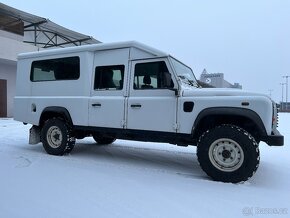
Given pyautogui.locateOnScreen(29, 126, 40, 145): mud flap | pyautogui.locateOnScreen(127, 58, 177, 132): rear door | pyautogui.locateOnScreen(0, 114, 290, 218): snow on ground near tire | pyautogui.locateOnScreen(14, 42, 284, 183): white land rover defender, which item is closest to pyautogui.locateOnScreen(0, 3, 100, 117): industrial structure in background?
pyautogui.locateOnScreen(14, 42, 284, 183): white land rover defender

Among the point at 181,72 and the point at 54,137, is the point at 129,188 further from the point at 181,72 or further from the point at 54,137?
the point at 54,137

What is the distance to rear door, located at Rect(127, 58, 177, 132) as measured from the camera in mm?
5484

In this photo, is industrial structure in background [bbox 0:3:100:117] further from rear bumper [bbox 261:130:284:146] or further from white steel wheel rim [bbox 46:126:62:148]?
rear bumper [bbox 261:130:284:146]

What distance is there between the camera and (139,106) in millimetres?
5844

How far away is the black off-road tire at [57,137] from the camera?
6829mm

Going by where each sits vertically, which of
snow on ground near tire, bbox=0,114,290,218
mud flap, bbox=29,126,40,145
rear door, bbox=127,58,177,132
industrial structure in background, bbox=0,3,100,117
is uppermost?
industrial structure in background, bbox=0,3,100,117

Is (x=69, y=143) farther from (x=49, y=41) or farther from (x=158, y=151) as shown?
(x=49, y=41)

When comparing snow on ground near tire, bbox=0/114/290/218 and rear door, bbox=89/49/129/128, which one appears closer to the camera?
snow on ground near tire, bbox=0/114/290/218

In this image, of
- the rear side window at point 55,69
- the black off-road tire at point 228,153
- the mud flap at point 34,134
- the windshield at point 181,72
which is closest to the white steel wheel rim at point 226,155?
the black off-road tire at point 228,153

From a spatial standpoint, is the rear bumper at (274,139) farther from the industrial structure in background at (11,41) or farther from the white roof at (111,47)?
the industrial structure in background at (11,41)

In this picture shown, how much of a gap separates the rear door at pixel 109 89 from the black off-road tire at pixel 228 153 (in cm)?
188

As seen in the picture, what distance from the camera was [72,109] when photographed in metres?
6.81

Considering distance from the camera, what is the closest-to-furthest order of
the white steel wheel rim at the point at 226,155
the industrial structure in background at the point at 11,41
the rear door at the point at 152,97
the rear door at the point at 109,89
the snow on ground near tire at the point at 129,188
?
1. the snow on ground near tire at the point at 129,188
2. the white steel wheel rim at the point at 226,155
3. the rear door at the point at 152,97
4. the rear door at the point at 109,89
5. the industrial structure in background at the point at 11,41

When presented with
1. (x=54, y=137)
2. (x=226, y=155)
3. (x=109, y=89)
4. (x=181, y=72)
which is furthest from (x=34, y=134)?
(x=226, y=155)
